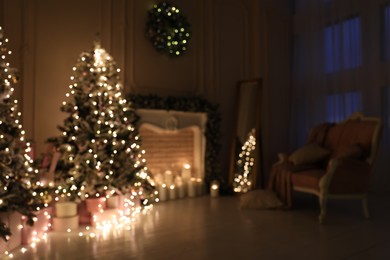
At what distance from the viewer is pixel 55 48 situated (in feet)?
14.4

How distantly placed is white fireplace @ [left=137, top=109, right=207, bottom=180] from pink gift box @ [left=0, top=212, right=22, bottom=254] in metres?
2.21

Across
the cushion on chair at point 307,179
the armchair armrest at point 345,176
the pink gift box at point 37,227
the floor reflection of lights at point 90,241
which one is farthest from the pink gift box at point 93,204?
the armchair armrest at point 345,176

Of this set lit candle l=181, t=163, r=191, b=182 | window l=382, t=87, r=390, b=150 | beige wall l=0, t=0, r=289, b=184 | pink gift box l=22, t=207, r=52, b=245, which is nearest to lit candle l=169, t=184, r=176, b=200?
lit candle l=181, t=163, r=191, b=182

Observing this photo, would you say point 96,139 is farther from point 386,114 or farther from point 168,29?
point 386,114

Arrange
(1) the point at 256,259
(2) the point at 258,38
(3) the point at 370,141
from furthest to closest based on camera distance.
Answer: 1. (2) the point at 258,38
2. (3) the point at 370,141
3. (1) the point at 256,259

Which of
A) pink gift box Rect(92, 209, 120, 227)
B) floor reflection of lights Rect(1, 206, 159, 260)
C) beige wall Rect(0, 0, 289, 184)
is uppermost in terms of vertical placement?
beige wall Rect(0, 0, 289, 184)

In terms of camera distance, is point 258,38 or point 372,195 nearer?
point 372,195

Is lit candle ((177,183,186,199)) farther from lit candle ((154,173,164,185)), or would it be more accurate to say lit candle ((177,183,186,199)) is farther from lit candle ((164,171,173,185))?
lit candle ((154,173,164,185))

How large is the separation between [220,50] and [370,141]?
2.88 metres

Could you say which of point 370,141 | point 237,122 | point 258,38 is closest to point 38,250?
point 370,141

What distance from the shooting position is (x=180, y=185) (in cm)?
513

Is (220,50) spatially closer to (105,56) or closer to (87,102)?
(105,56)

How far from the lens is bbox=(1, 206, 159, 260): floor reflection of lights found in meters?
2.69

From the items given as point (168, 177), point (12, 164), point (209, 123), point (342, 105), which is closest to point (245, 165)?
point (209, 123)
